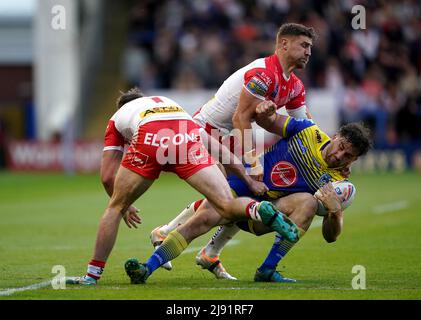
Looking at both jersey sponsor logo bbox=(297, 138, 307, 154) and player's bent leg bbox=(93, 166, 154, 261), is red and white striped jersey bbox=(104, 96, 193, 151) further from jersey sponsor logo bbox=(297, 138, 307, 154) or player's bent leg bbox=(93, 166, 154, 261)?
jersey sponsor logo bbox=(297, 138, 307, 154)

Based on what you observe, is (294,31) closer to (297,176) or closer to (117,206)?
(297,176)

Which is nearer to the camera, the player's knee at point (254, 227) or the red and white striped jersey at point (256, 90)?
the player's knee at point (254, 227)

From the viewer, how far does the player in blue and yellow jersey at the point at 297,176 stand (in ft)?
29.2

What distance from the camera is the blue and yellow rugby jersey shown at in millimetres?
9266

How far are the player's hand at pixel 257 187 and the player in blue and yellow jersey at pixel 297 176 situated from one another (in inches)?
13.3

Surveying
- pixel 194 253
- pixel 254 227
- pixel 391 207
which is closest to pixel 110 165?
pixel 254 227

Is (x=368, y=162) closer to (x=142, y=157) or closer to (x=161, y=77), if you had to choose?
(x=161, y=77)

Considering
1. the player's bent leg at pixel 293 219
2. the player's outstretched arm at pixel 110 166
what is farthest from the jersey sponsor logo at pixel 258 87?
the player's outstretched arm at pixel 110 166

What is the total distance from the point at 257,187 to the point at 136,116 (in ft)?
4.15

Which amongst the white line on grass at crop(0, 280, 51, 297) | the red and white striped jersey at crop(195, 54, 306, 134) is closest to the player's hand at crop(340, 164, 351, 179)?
the red and white striped jersey at crop(195, 54, 306, 134)

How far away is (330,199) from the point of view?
349 inches

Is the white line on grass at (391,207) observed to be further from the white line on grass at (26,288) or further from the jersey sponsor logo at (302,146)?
the white line on grass at (26,288)

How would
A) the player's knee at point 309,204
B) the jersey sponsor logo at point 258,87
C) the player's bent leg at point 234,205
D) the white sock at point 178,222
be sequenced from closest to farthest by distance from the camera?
the player's bent leg at point 234,205 < the player's knee at point 309,204 < the jersey sponsor logo at point 258,87 < the white sock at point 178,222
